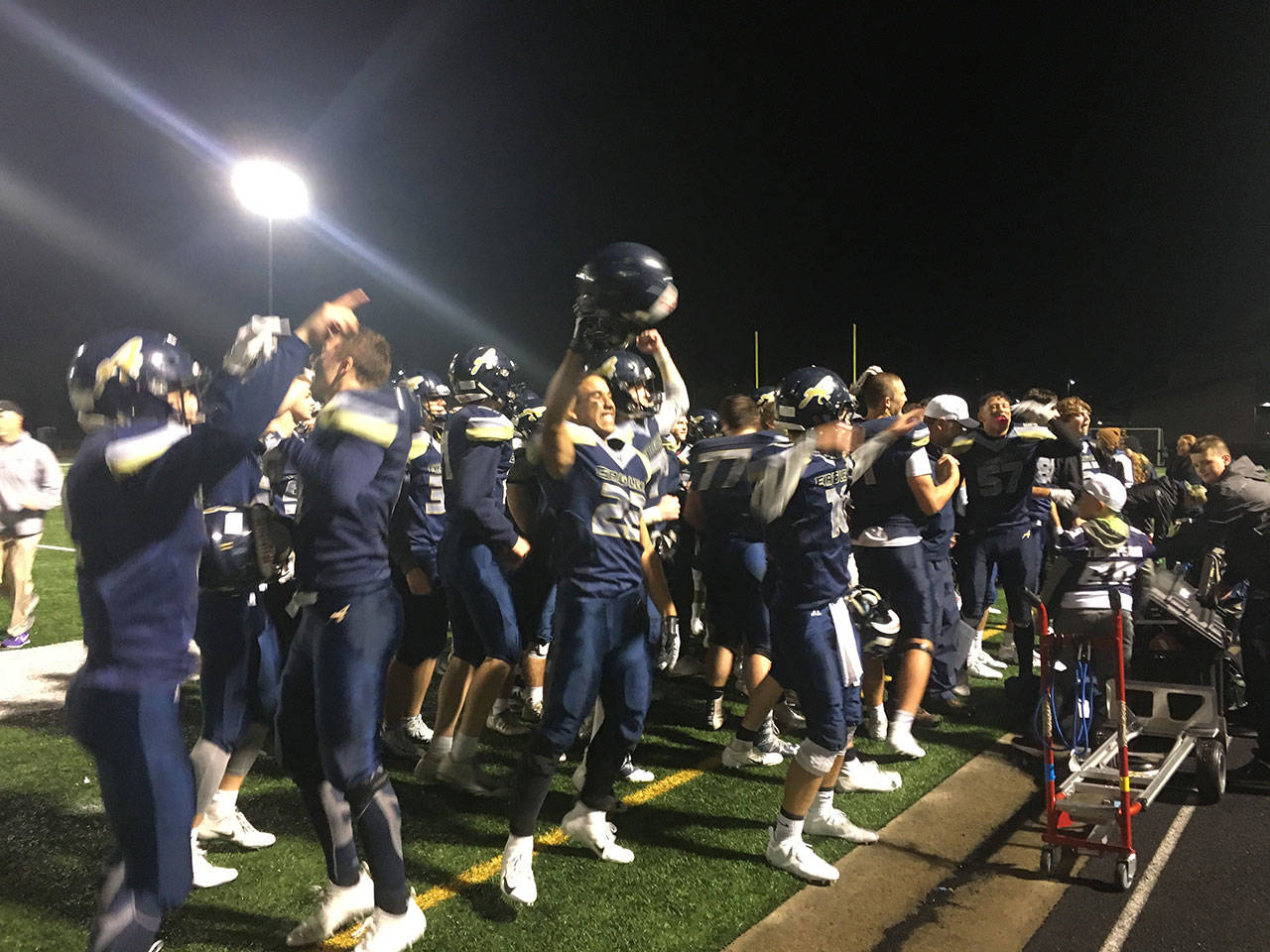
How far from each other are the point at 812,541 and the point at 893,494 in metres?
1.74

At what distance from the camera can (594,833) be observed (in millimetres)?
4059

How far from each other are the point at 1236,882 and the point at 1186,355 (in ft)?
138

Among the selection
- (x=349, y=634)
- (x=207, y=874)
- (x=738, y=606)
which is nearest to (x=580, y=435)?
(x=349, y=634)

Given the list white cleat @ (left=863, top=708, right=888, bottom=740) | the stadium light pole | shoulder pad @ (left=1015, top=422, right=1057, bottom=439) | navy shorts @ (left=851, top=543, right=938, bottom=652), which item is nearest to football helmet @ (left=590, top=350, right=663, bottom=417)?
navy shorts @ (left=851, top=543, right=938, bottom=652)

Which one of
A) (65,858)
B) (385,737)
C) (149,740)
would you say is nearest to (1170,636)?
(385,737)

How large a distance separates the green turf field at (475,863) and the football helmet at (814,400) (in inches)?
82.5

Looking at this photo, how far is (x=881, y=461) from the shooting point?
568 centimetres

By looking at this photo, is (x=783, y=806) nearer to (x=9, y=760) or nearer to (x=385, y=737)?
(x=385, y=737)

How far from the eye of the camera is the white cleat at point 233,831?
4074 mm

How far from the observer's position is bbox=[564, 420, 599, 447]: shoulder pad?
3.79 m

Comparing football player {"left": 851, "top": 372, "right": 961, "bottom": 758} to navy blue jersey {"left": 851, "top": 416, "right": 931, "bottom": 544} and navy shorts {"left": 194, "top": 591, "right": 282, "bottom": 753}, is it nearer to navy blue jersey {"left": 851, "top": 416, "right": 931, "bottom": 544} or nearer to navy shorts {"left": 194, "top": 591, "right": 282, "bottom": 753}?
navy blue jersey {"left": 851, "top": 416, "right": 931, "bottom": 544}

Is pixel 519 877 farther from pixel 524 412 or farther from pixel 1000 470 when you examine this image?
pixel 1000 470

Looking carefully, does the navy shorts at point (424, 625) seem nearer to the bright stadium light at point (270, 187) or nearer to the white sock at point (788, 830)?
the white sock at point (788, 830)

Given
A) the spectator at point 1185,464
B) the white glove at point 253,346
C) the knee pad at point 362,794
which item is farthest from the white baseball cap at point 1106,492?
the spectator at point 1185,464
